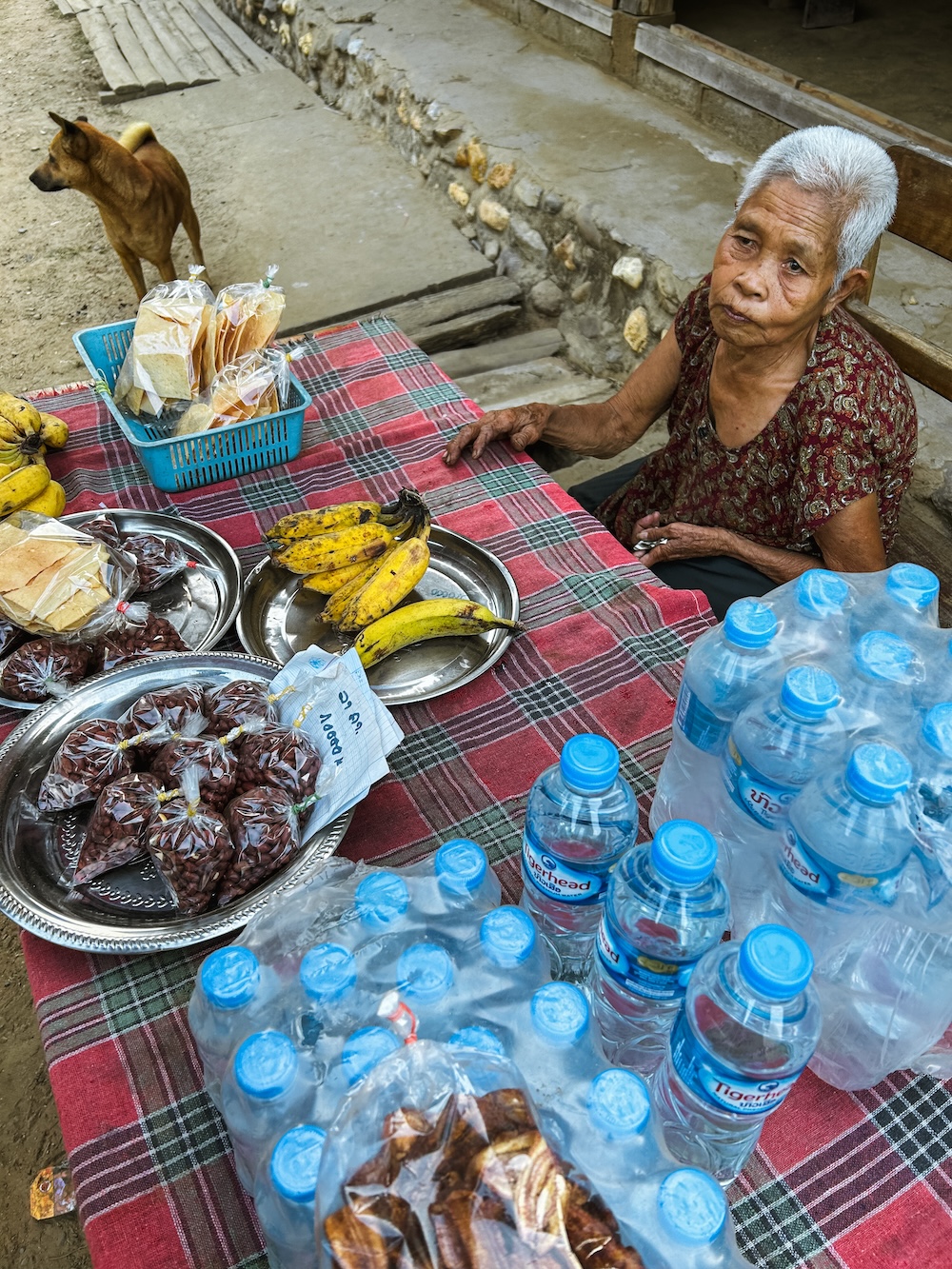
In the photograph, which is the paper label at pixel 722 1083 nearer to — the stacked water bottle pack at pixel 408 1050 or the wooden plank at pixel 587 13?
the stacked water bottle pack at pixel 408 1050

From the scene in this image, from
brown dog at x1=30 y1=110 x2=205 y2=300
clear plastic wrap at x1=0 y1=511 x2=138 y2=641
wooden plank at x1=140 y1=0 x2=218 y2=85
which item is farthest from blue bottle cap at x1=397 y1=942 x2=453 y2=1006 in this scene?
wooden plank at x1=140 y1=0 x2=218 y2=85

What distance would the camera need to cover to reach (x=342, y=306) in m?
5.24

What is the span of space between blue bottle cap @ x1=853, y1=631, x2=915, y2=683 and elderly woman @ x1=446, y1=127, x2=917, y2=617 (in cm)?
117

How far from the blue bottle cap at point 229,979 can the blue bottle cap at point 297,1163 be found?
20 centimetres

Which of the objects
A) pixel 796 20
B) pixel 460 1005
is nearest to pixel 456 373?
pixel 460 1005

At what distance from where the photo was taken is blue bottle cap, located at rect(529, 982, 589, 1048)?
0.96 meters

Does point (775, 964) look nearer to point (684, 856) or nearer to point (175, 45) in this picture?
point (684, 856)

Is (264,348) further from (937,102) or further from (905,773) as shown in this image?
(937,102)

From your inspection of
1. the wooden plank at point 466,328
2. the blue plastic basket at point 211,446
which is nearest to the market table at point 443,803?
the blue plastic basket at point 211,446

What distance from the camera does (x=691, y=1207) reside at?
0.82 m

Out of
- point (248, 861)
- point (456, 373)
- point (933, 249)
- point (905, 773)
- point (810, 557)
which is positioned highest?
point (933, 249)

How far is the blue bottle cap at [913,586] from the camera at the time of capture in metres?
1.39

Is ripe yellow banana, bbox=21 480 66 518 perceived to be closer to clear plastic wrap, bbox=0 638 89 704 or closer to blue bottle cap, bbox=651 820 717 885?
clear plastic wrap, bbox=0 638 89 704

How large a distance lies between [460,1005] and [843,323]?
2082 mm
